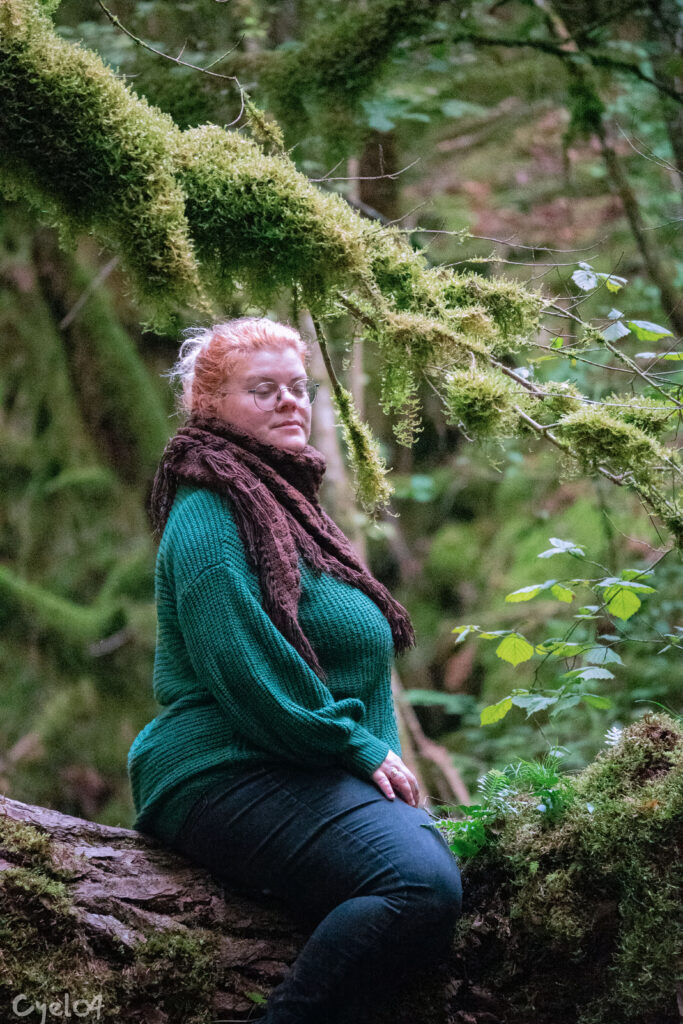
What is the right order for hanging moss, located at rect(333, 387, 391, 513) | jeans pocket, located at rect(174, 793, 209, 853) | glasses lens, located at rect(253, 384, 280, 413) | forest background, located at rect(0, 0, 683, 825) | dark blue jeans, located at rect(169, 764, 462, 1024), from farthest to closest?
forest background, located at rect(0, 0, 683, 825) < hanging moss, located at rect(333, 387, 391, 513) < glasses lens, located at rect(253, 384, 280, 413) < jeans pocket, located at rect(174, 793, 209, 853) < dark blue jeans, located at rect(169, 764, 462, 1024)

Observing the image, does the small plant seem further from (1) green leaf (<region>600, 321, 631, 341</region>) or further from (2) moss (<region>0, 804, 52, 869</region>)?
(1) green leaf (<region>600, 321, 631, 341</region>)

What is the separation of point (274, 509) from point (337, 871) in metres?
0.90

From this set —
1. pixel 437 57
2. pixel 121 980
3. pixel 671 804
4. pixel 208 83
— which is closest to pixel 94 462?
pixel 208 83

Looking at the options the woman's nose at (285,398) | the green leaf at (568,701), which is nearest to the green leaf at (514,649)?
the green leaf at (568,701)

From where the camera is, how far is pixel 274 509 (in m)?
2.25

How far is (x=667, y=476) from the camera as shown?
243cm

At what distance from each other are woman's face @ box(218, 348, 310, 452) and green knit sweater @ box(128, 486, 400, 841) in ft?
0.94

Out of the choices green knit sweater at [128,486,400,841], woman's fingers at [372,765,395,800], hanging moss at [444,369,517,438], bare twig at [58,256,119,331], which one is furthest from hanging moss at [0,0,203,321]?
bare twig at [58,256,119,331]

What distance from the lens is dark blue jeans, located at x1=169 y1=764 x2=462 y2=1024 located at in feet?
6.29

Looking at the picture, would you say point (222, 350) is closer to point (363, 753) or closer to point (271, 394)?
point (271, 394)

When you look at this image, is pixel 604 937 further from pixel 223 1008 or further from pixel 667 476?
pixel 667 476

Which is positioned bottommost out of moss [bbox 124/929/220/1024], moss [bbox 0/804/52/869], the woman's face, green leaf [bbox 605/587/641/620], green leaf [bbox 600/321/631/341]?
moss [bbox 124/929/220/1024]

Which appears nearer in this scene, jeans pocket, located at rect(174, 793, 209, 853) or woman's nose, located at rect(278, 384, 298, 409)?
jeans pocket, located at rect(174, 793, 209, 853)

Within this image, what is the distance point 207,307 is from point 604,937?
2.03 metres
